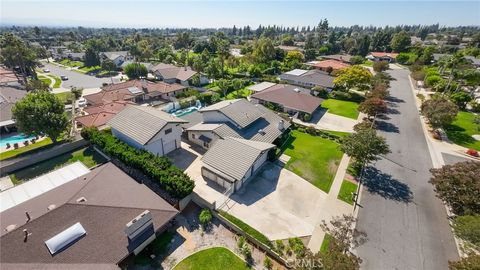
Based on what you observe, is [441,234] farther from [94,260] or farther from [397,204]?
[94,260]

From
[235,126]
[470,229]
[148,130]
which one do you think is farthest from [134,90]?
[470,229]

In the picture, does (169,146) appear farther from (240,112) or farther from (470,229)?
(470,229)

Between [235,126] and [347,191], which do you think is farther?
[235,126]

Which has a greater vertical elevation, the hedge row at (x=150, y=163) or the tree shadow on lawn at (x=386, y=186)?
the hedge row at (x=150, y=163)

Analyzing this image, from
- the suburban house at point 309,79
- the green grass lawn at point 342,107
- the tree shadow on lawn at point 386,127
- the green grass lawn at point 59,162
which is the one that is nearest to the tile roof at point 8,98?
the green grass lawn at point 59,162

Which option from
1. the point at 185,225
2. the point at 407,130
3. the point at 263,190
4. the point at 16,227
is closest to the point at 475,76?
the point at 407,130

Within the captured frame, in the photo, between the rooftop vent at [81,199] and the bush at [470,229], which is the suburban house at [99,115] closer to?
the rooftop vent at [81,199]

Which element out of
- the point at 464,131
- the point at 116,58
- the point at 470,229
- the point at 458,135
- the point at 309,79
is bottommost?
the point at 458,135
